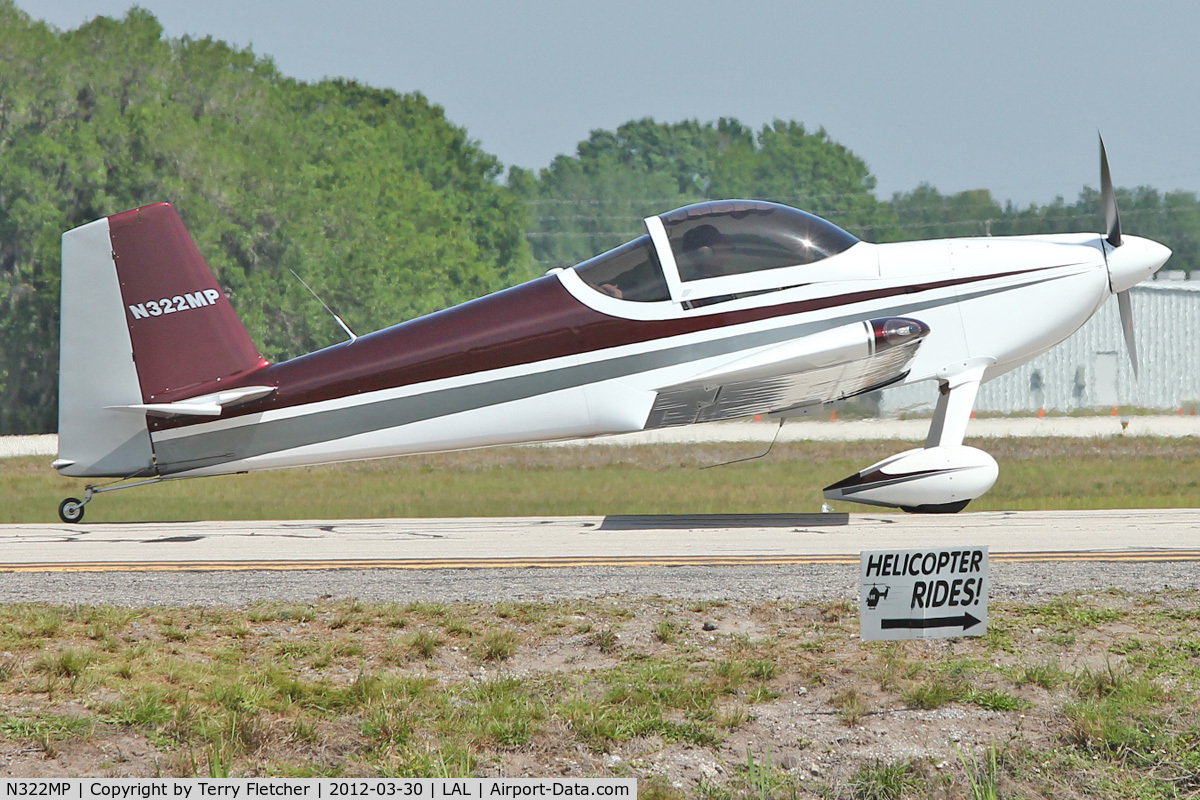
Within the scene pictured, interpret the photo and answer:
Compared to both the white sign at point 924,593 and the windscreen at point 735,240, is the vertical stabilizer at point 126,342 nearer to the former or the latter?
the windscreen at point 735,240

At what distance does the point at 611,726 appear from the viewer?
4.84 m

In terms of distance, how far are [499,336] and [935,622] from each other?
611cm

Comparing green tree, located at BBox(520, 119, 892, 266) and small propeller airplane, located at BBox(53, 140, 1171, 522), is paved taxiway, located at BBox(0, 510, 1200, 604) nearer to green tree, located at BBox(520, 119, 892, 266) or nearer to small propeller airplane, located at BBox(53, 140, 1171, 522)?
small propeller airplane, located at BBox(53, 140, 1171, 522)

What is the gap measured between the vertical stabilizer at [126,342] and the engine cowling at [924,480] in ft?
20.4

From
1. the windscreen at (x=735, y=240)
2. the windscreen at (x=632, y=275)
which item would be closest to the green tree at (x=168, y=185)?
the windscreen at (x=632, y=275)

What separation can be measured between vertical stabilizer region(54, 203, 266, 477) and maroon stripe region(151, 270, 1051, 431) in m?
1.18

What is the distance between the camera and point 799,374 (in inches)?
409

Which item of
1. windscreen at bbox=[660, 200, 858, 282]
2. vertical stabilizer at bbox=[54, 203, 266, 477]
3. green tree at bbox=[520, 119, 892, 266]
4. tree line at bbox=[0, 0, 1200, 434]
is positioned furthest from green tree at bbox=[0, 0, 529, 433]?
green tree at bbox=[520, 119, 892, 266]

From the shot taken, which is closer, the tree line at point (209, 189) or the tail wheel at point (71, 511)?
the tail wheel at point (71, 511)

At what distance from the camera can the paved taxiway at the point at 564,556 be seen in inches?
305

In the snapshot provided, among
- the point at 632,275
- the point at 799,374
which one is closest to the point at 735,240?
the point at 632,275

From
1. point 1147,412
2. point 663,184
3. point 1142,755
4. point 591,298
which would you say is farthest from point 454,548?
point 663,184

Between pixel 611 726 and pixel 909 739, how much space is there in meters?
1.33

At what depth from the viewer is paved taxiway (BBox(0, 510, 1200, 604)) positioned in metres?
7.73
